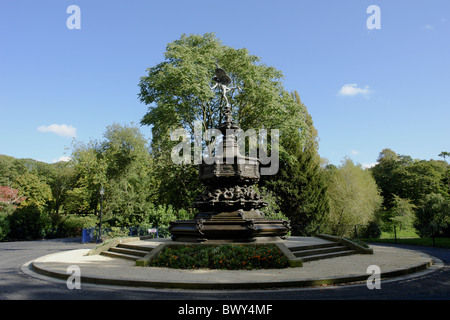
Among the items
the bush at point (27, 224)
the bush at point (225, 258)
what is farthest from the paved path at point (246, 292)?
the bush at point (27, 224)

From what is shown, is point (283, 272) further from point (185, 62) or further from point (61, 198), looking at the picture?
point (61, 198)

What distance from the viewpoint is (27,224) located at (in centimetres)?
3256

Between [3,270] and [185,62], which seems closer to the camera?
[3,270]

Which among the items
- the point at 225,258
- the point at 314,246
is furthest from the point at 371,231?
the point at 225,258

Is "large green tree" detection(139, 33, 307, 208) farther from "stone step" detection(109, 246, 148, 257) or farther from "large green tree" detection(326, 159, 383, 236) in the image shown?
"large green tree" detection(326, 159, 383, 236)

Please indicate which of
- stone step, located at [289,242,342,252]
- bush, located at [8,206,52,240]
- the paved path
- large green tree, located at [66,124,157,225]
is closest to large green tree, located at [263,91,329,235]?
large green tree, located at [66,124,157,225]

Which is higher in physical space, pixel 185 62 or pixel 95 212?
pixel 185 62

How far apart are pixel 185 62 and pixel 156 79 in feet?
9.43

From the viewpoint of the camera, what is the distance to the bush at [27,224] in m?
31.8

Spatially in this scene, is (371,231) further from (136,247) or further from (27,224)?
(27,224)

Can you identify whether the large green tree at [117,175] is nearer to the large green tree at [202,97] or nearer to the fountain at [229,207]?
the large green tree at [202,97]
